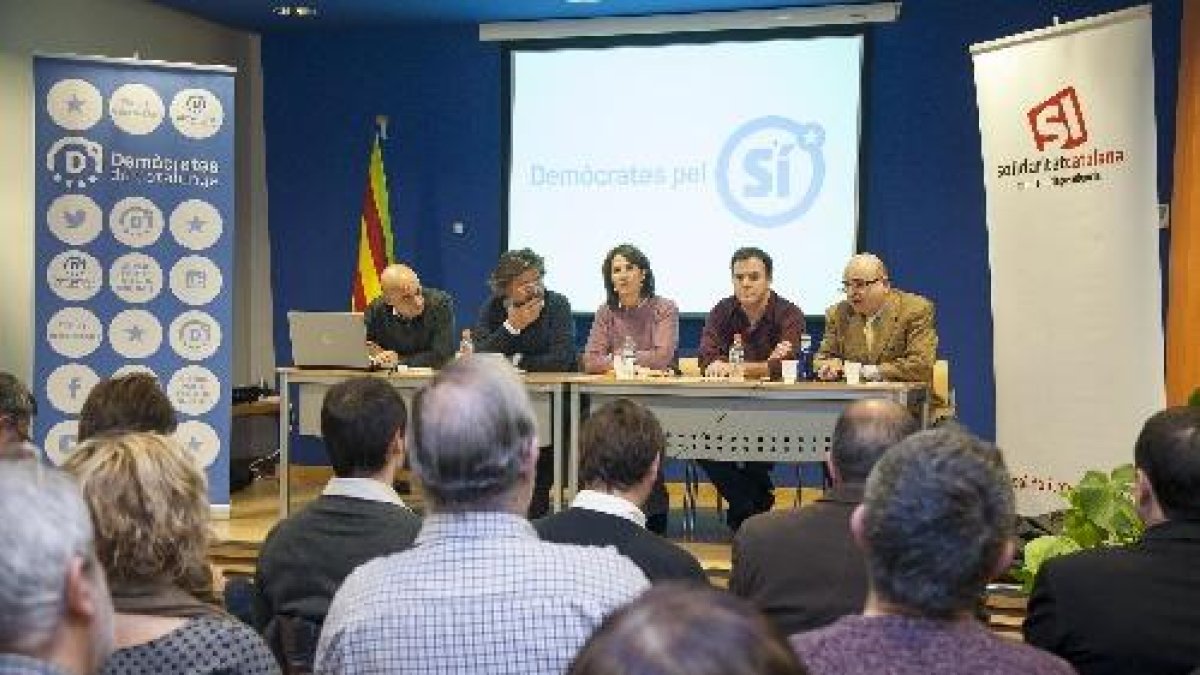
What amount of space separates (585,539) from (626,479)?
0.33 m

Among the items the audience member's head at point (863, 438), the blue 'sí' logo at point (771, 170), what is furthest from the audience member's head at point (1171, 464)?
the blue 'sí' logo at point (771, 170)

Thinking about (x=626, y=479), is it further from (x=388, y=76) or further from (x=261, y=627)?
(x=388, y=76)

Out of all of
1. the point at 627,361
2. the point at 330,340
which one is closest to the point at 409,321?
the point at 330,340

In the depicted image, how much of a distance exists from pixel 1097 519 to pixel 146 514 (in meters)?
2.79

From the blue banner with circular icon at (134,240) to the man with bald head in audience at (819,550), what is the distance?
4.16 metres

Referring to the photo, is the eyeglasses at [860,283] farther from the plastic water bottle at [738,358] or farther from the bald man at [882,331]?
the plastic water bottle at [738,358]

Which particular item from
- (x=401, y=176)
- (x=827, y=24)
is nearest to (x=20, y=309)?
(x=401, y=176)

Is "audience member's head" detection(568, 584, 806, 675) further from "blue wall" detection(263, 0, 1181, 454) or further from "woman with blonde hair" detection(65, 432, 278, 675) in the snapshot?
"blue wall" detection(263, 0, 1181, 454)

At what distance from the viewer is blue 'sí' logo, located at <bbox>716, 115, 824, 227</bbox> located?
25.7ft

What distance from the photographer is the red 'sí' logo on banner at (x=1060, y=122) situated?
4.73m

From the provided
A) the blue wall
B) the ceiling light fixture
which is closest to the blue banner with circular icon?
the ceiling light fixture

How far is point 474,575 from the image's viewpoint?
1.82m

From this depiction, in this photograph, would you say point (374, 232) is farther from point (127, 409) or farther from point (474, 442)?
point (474, 442)

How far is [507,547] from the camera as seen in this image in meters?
1.86
